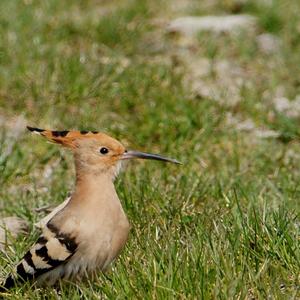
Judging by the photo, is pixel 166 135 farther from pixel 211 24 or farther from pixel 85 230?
pixel 85 230

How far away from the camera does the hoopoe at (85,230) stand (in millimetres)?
4555

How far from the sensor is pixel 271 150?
23.0 ft

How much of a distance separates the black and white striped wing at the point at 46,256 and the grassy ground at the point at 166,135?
9 centimetres

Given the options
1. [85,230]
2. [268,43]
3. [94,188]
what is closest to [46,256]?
[85,230]

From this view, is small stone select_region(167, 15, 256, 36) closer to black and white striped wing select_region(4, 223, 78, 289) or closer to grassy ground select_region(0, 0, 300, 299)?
grassy ground select_region(0, 0, 300, 299)

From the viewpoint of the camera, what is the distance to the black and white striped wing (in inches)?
181

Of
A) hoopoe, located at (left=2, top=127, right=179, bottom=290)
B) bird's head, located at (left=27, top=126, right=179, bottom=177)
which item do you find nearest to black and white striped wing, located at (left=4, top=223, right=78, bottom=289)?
hoopoe, located at (left=2, top=127, right=179, bottom=290)

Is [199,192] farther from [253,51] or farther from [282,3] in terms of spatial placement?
[282,3]

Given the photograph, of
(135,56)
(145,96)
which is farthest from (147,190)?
(135,56)

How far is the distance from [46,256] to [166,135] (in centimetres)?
274

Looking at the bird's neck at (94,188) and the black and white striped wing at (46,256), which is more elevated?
the bird's neck at (94,188)

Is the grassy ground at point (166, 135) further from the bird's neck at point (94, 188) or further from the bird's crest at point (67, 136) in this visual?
the bird's crest at point (67, 136)

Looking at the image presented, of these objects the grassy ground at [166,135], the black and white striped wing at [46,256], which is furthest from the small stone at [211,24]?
the black and white striped wing at [46,256]

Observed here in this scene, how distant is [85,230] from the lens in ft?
15.0
